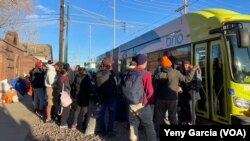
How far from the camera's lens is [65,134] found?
9547 mm

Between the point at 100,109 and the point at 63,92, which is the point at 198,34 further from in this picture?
the point at 63,92

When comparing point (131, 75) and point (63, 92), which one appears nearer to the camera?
point (131, 75)

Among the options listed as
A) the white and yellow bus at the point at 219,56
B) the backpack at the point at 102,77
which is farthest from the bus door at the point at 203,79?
the backpack at the point at 102,77

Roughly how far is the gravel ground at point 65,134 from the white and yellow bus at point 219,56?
198cm

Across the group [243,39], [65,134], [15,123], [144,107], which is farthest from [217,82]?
[15,123]

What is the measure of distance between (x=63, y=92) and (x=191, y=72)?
161 inches

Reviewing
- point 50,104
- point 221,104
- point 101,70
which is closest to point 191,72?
point 221,104

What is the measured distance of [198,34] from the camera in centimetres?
952

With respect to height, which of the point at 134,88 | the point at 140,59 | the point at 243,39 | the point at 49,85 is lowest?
the point at 49,85

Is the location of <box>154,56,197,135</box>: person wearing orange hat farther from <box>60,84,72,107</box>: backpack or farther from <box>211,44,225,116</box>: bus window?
<box>60,84,72,107</box>: backpack

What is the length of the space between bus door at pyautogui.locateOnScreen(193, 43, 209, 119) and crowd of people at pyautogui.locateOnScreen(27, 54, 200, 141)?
240 mm

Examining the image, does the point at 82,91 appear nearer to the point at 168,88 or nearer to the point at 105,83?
the point at 105,83

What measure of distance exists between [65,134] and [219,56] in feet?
14.5

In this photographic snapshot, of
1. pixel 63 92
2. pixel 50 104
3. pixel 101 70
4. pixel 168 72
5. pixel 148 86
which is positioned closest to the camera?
pixel 148 86
